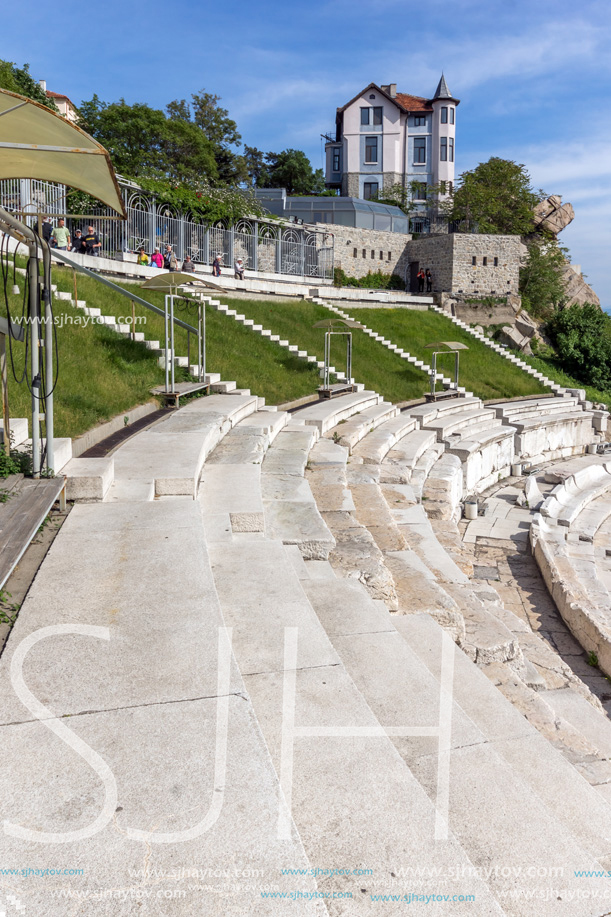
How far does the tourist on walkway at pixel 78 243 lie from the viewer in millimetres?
21594

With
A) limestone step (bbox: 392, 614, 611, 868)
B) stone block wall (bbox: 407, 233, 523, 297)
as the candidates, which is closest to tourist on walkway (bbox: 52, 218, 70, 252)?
limestone step (bbox: 392, 614, 611, 868)

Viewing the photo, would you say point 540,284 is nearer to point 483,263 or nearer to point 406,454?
point 483,263

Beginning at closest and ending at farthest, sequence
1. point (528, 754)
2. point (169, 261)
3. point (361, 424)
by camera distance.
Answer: point (528, 754) → point (361, 424) → point (169, 261)

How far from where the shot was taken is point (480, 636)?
5.75 m

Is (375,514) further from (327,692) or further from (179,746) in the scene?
(179,746)

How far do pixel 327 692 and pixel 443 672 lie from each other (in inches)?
61.2

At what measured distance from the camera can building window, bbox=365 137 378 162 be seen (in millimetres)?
61406

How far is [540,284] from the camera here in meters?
43.6

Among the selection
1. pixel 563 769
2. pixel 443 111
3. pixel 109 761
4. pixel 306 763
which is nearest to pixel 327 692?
pixel 306 763

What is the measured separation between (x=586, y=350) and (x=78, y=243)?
2796 centimetres

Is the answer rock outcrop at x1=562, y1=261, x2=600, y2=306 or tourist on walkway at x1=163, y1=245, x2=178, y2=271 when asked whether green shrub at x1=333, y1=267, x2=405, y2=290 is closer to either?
rock outcrop at x1=562, y1=261, x2=600, y2=306

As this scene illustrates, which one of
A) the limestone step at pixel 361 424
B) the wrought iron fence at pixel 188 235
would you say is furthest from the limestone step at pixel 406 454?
the wrought iron fence at pixel 188 235

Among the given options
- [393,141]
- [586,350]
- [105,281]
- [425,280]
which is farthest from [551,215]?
[105,281]

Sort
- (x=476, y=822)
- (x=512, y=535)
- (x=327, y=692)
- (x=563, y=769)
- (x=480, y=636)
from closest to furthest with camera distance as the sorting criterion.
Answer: (x=476, y=822) < (x=327, y=692) < (x=563, y=769) < (x=480, y=636) < (x=512, y=535)
